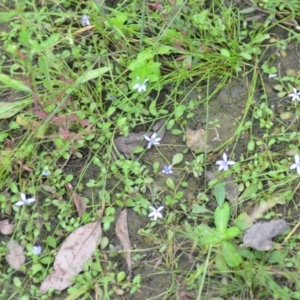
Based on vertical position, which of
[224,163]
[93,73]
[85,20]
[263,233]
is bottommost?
[263,233]

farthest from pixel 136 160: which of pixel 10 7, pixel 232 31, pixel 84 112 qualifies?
pixel 10 7

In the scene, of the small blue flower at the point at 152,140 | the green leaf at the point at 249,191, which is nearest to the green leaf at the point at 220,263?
the green leaf at the point at 249,191

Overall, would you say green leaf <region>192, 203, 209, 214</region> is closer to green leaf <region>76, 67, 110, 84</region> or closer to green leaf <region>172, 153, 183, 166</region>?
green leaf <region>172, 153, 183, 166</region>

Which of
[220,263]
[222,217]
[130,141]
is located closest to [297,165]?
[222,217]

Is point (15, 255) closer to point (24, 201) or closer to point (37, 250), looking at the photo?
point (37, 250)

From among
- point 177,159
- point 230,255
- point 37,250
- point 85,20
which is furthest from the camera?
point 85,20

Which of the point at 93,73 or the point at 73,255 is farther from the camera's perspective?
the point at 93,73

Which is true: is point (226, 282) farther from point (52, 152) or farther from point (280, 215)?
point (52, 152)
